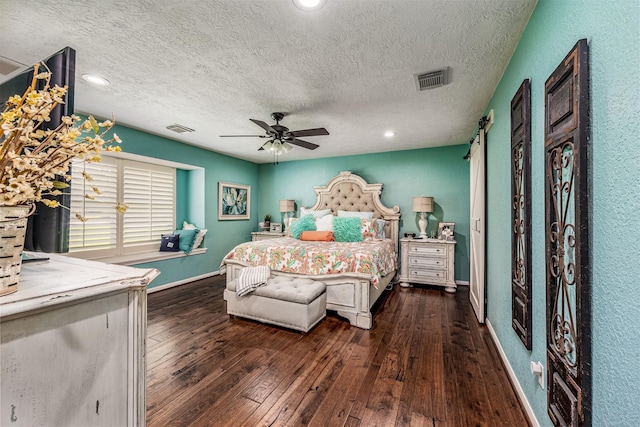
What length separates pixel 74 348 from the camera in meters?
0.75

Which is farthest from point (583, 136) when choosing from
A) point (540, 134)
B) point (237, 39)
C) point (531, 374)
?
point (237, 39)

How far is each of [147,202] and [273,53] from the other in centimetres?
357

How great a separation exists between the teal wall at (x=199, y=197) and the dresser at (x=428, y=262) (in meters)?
3.49

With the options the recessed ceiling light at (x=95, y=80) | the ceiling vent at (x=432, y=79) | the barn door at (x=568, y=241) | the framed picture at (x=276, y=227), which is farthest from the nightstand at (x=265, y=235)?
the barn door at (x=568, y=241)

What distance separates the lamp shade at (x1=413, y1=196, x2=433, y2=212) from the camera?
4301mm

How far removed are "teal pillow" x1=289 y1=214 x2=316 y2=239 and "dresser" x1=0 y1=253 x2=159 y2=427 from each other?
11.0 ft

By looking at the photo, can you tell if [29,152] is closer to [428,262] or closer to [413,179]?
[428,262]

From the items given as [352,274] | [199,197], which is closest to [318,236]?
[352,274]

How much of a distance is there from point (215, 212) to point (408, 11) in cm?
453

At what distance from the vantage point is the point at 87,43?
1.86 meters

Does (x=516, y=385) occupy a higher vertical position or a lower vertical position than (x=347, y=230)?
lower

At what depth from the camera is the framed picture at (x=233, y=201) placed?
5.18 metres

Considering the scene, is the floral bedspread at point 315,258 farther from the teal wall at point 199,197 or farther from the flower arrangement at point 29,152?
the flower arrangement at point 29,152

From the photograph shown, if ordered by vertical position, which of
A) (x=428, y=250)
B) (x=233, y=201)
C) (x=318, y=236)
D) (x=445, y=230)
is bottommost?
(x=428, y=250)
